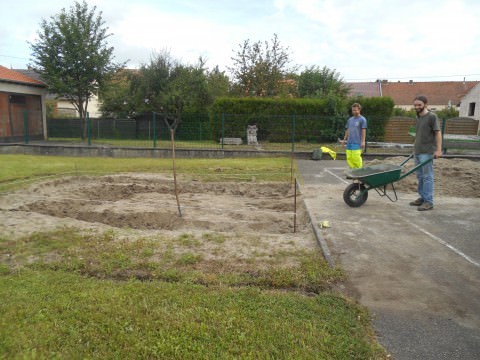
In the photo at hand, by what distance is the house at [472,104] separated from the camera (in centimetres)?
3344

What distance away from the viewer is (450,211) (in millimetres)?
6332

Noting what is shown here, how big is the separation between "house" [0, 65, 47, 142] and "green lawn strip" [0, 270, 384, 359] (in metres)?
18.3

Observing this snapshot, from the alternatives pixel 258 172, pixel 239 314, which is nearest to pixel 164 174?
pixel 258 172

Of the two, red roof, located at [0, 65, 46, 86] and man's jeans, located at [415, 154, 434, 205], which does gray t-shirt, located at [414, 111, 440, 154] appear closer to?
man's jeans, located at [415, 154, 434, 205]

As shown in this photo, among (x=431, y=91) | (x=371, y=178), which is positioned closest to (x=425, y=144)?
(x=371, y=178)

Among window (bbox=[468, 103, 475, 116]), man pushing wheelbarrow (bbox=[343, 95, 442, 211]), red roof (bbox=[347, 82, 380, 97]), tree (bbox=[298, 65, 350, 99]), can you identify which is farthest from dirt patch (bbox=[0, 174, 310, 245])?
red roof (bbox=[347, 82, 380, 97])

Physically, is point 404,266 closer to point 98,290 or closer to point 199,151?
point 98,290

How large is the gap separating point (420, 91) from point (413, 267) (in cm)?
6102

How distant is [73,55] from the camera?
2056 centimetres

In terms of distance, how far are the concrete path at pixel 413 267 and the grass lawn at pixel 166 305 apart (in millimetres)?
257

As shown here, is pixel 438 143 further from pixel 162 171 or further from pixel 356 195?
pixel 162 171

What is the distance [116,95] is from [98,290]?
75.4ft

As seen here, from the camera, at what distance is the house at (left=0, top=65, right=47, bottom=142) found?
19.3 metres

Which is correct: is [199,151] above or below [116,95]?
below
